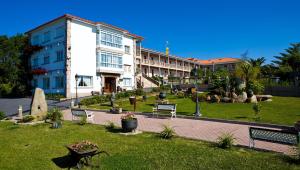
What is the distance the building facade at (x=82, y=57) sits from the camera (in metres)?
33.8

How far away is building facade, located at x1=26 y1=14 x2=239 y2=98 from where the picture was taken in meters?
33.8

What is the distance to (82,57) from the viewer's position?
3531 cm

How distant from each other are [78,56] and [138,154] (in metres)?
29.2

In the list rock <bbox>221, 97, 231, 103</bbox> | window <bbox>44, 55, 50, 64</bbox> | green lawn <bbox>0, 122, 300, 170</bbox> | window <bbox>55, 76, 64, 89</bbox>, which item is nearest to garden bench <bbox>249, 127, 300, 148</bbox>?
green lawn <bbox>0, 122, 300, 170</bbox>

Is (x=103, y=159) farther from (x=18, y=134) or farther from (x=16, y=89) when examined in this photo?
(x=16, y=89)

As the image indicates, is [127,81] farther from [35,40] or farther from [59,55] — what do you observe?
[35,40]

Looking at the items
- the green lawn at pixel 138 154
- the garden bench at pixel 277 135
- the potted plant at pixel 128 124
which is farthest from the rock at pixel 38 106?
the garden bench at pixel 277 135

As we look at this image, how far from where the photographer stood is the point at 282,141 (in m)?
7.80

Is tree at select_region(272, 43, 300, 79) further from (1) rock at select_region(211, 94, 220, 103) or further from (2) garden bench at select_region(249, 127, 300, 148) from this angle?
(2) garden bench at select_region(249, 127, 300, 148)

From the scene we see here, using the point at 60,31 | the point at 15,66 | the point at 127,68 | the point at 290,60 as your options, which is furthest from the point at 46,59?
the point at 290,60

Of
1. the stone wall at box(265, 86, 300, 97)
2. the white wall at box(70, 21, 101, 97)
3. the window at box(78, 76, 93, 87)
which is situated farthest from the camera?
the window at box(78, 76, 93, 87)

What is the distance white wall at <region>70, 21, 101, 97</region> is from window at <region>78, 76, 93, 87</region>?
0.47 meters

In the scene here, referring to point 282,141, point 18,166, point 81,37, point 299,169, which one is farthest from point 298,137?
point 81,37

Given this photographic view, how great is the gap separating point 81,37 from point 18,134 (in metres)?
25.7
